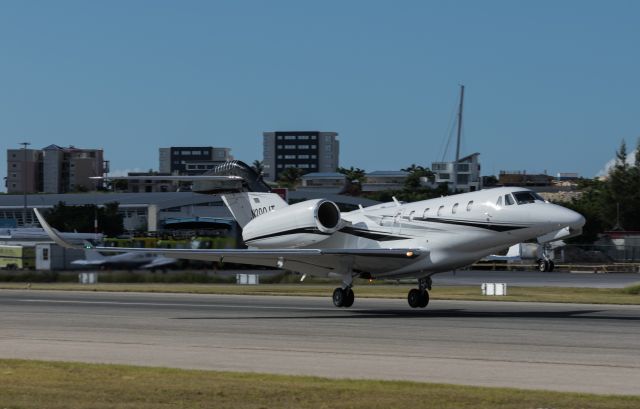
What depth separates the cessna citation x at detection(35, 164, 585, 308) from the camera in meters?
30.8

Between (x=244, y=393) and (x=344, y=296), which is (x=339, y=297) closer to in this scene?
(x=344, y=296)

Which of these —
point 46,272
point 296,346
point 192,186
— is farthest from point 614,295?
point 46,272

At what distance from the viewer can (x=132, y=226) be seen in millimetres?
129375

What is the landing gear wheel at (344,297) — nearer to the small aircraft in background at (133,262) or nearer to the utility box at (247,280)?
the utility box at (247,280)

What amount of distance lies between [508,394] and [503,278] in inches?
2085

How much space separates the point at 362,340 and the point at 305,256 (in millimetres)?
10402

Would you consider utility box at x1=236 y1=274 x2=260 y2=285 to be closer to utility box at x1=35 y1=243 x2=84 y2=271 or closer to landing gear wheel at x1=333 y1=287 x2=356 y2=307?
utility box at x1=35 y1=243 x2=84 y2=271

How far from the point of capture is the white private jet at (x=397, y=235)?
101ft

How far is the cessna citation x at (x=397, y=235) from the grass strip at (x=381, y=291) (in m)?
9.16

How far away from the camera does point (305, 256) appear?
33.4 metres

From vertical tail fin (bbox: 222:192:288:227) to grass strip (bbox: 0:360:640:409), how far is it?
22.0 m

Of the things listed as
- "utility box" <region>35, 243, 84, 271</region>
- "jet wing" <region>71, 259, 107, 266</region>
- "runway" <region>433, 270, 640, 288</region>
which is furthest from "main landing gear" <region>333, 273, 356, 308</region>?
"utility box" <region>35, 243, 84, 271</region>

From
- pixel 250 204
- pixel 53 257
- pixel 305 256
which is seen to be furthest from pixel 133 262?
pixel 305 256

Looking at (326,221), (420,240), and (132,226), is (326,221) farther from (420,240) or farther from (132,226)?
(132,226)
